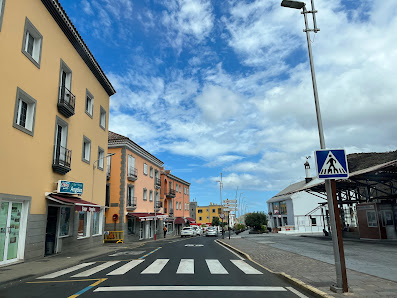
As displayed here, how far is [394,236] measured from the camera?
21.0 m

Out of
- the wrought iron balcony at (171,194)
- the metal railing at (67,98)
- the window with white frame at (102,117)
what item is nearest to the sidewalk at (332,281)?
the metal railing at (67,98)


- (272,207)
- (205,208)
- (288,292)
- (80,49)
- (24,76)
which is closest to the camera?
(288,292)

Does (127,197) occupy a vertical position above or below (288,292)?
above

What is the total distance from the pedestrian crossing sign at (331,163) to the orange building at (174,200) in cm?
4095

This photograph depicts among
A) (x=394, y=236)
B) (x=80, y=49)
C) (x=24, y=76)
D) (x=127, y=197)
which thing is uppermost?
(x=80, y=49)

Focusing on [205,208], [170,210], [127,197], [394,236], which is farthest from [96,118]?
[205,208]

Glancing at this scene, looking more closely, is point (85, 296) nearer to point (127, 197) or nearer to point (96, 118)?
point (96, 118)

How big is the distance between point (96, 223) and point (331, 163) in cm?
1932

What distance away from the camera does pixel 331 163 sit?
22.2 ft

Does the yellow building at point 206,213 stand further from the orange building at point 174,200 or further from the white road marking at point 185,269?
the white road marking at point 185,269

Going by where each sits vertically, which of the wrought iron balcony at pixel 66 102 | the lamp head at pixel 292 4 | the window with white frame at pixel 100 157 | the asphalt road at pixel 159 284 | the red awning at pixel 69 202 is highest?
the wrought iron balcony at pixel 66 102

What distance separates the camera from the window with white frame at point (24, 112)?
476 inches

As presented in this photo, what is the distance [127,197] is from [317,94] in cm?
2777

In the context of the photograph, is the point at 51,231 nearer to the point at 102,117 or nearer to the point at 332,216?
the point at 102,117
